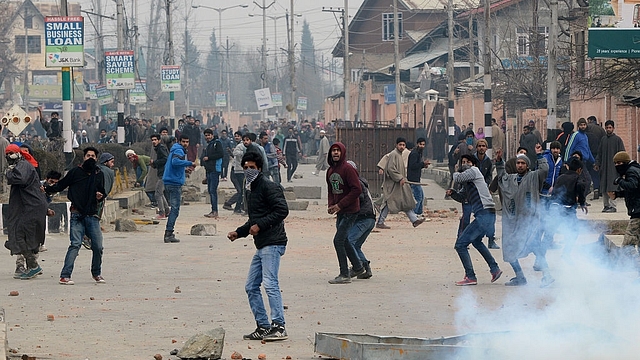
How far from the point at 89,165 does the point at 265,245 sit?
4.29 m

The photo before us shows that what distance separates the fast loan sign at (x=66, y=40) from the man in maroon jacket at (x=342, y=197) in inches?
410

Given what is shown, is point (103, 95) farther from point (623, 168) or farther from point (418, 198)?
point (623, 168)

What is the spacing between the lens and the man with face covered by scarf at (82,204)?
1361cm

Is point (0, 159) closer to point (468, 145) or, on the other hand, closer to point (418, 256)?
point (418, 256)

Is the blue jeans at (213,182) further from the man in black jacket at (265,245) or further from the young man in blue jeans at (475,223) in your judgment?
the man in black jacket at (265,245)

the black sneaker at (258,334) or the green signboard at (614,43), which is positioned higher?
the green signboard at (614,43)

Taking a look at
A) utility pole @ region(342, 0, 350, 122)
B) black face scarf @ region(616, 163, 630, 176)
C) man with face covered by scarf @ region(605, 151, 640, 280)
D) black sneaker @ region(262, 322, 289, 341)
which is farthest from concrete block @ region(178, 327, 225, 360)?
utility pole @ region(342, 0, 350, 122)

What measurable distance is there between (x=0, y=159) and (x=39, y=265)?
276 inches

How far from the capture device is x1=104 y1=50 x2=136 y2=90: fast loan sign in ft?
124

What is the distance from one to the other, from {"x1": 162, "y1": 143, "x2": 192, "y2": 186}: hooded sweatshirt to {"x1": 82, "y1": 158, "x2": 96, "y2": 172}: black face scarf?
17.7 feet

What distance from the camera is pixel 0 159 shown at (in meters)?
22.0

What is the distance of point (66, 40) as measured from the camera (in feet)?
75.4

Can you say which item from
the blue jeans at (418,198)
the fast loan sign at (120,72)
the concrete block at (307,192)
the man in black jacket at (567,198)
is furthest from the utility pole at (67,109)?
the fast loan sign at (120,72)

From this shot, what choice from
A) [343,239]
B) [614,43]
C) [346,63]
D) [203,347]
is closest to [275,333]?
[203,347]
